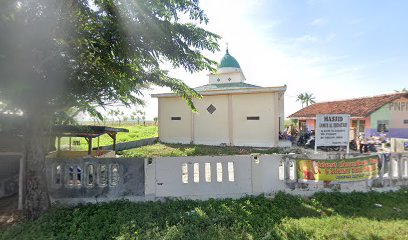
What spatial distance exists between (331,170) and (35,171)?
21.1 feet

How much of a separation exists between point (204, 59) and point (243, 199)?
3306 millimetres

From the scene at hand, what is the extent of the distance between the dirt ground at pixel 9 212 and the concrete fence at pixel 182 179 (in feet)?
2.23

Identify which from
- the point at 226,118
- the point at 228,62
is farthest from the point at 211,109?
the point at 228,62

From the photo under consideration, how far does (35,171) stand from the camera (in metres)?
4.62

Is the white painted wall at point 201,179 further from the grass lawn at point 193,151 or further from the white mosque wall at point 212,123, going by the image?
the white mosque wall at point 212,123

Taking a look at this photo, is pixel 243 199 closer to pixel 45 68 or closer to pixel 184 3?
pixel 184 3

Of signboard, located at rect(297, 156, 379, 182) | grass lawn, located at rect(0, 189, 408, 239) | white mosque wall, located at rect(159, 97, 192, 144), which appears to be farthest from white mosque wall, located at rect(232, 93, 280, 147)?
grass lawn, located at rect(0, 189, 408, 239)

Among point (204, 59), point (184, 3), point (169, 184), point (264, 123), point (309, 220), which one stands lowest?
point (309, 220)

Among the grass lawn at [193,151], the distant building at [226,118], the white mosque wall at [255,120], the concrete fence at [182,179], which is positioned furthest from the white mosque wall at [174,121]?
the concrete fence at [182,179]

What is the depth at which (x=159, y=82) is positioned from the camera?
19.1 feet

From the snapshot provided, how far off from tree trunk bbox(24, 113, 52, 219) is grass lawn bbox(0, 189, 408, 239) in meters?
0.27

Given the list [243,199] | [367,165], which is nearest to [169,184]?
[243,199]

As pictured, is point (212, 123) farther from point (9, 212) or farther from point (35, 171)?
point (9, 212)

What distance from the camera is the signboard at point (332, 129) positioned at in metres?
6.67
